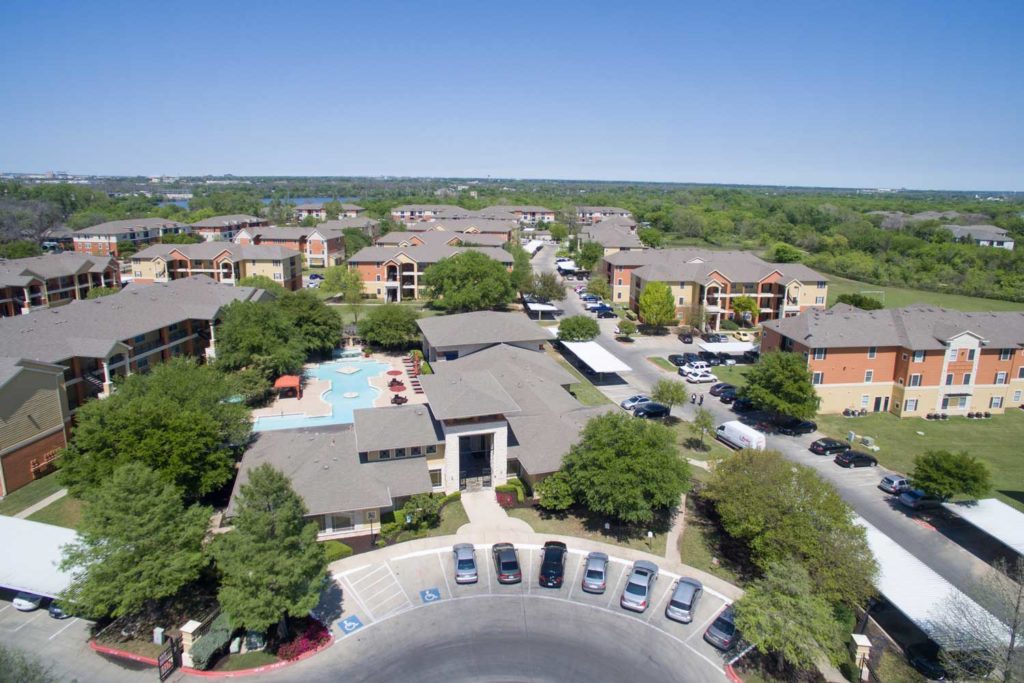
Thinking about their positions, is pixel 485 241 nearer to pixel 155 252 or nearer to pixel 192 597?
pixel 155 252

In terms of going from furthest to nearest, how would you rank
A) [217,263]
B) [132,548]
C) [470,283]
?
[217,263], [470,283], [132,548]

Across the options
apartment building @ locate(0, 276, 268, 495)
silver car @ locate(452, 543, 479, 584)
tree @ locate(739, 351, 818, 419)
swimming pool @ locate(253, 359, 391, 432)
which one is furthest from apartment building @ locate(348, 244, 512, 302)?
silver car @ locate(452, 543, 479, 584)

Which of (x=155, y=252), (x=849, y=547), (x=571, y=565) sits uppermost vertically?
(x=155, y=252)

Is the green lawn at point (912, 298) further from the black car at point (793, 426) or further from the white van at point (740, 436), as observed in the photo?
the white van at point (740, 436)

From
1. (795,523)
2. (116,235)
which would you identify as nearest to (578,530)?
(795,523)

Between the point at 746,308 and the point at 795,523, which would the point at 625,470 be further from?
the point at 746,308

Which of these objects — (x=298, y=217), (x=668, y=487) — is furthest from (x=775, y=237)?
(x=668, y=487)

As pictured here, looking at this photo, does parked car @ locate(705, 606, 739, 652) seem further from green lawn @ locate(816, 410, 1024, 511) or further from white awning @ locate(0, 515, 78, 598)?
white awning @ locate(0, 515, 78, 598)
